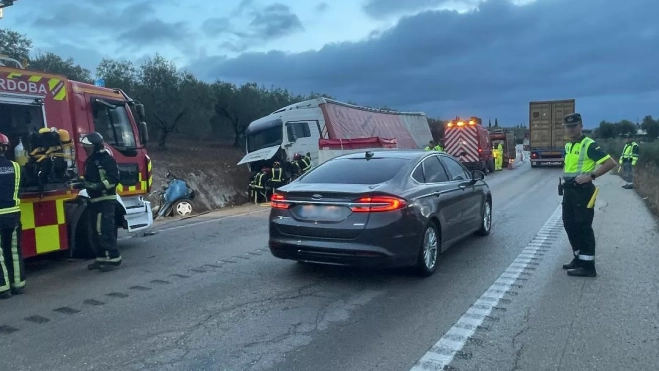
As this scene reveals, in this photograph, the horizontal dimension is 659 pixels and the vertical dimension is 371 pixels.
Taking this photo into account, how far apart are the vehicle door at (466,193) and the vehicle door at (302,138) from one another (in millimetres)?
11579

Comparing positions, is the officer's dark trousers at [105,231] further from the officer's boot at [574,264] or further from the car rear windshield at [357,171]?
the officer's boot at [574,264]

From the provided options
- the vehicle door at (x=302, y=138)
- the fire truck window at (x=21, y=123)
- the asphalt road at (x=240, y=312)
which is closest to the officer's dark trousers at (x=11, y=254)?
the asphalt road at (x=240, y=312)

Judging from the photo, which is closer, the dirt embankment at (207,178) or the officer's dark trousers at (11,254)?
the officer's dark trousers at (11,254)

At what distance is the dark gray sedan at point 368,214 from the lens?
6.13 m

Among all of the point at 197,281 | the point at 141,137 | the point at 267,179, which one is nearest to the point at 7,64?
the point at 141,137

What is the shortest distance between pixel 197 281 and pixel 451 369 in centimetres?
359

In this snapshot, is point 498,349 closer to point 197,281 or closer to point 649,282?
point 649,282

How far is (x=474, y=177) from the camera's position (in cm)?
877

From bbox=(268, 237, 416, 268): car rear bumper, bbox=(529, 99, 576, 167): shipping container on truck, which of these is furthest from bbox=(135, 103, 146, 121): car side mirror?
bbox=(529, 99, 576, 167): shipping container on truck

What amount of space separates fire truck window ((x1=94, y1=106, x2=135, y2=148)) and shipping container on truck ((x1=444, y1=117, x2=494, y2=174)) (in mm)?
21705

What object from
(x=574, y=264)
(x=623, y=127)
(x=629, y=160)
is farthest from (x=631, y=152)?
(x=623, y=127)

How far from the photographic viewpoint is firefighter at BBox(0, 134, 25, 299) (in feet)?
19.9

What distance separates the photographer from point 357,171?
699 cm

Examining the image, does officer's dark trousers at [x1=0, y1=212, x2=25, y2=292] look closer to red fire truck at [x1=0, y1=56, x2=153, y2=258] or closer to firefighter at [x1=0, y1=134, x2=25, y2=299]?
firefighter at [x1=0, y1=134, x2=25, y2=299]
